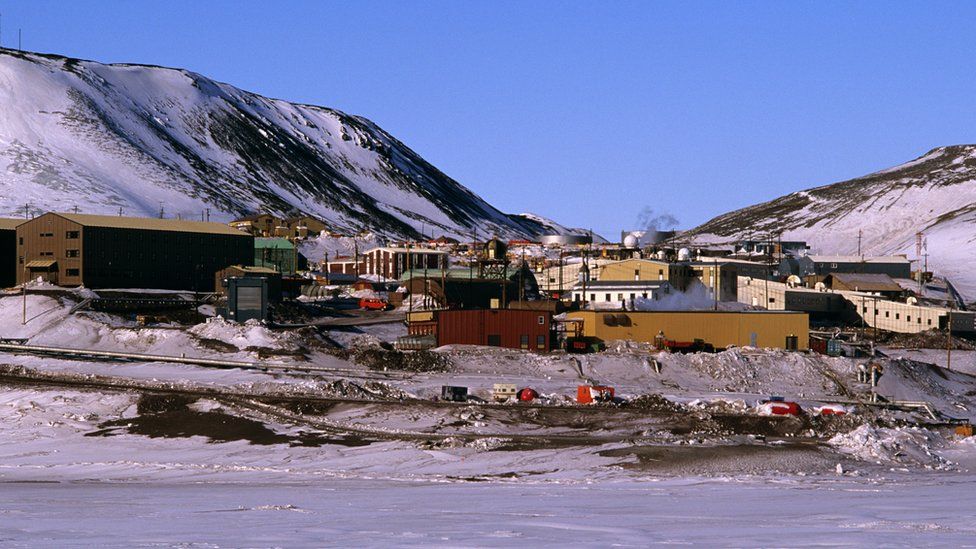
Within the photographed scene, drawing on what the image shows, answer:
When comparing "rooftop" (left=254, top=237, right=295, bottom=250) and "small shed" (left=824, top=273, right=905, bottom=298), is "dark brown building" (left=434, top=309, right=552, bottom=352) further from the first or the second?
"rooftop" (left=254, top=237, right=295, bottom=250)

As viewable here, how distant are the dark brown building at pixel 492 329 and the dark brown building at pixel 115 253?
3175cm

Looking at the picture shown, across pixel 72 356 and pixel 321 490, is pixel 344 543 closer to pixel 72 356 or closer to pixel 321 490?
pixel 321 490

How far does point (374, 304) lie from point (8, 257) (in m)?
31.9

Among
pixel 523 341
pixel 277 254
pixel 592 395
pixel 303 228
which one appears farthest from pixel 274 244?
pixel 592 395

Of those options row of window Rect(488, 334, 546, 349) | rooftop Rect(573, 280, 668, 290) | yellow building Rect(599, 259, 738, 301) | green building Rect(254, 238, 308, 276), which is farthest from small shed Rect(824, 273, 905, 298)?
green building Rect(254, 238, 308, 276)

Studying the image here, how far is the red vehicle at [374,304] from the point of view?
3898 inches

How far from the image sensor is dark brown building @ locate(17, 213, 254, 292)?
317 ft

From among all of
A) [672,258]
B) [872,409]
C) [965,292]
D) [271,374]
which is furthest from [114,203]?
[872,409]

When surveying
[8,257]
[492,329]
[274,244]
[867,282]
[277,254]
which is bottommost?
[492,329]

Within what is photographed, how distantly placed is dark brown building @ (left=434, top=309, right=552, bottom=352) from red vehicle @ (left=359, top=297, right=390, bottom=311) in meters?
24.4

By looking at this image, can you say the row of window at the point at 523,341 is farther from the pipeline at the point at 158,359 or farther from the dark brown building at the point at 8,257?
the dark brown building at the point at 8,257

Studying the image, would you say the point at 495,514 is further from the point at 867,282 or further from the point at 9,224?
the point at 867,282

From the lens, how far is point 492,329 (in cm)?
7456

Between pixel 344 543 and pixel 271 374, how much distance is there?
39.3 metres
